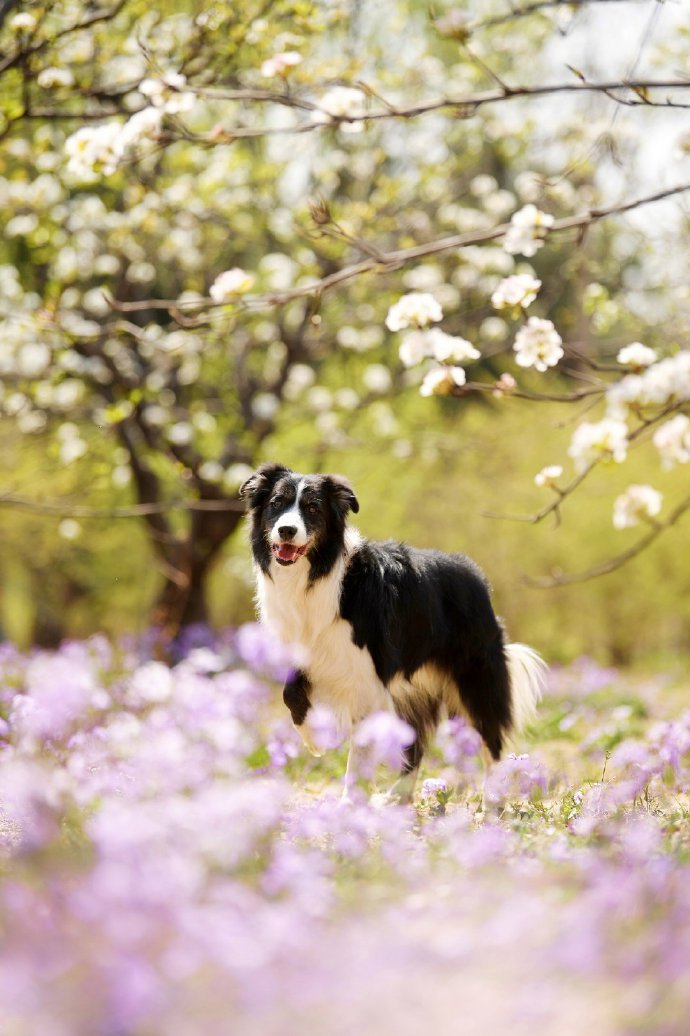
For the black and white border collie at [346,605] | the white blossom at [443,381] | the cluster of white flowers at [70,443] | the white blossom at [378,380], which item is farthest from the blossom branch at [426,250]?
the white blossom at [378,380]

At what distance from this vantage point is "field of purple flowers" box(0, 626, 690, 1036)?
2479mm

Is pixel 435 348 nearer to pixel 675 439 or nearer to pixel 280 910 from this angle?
pixel 675 439

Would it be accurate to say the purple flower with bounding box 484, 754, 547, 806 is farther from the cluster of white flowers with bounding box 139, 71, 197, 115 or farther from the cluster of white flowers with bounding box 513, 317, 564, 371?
the cluster of white flowers with bounding box 139, 71, 197, 115

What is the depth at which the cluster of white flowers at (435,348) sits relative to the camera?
16.0ft

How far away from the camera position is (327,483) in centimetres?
581

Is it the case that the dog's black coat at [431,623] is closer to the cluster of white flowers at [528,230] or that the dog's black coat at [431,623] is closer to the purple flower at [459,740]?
the purple flower at [459,740]

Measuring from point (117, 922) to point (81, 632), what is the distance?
1985 centimetres

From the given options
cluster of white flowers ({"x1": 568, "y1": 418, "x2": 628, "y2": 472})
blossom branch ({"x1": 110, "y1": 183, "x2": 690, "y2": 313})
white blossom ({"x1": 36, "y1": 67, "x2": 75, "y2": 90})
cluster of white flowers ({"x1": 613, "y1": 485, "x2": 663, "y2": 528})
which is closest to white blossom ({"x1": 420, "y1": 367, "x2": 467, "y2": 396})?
blossom branch ({"x1": 110, "y1": 183, "x2": 690, "y2": 313})

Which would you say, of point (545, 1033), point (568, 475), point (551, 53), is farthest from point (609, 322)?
point (568, 475)

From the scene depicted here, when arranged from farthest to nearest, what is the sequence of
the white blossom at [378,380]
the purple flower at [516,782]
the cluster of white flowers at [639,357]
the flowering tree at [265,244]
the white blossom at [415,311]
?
the white blossom at [378,380], the flowering tree at [265,244], the purple flower at [516,782], the white blossom at [415,311], the cluster of white flowers at [639,357]

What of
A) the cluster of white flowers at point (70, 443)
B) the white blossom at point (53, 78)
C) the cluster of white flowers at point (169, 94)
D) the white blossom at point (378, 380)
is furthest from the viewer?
the white blossom at point (378, 380)

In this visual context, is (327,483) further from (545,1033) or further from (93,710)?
(545,1033)

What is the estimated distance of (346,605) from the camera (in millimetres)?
5746

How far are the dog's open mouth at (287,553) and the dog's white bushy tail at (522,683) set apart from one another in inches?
68.0
